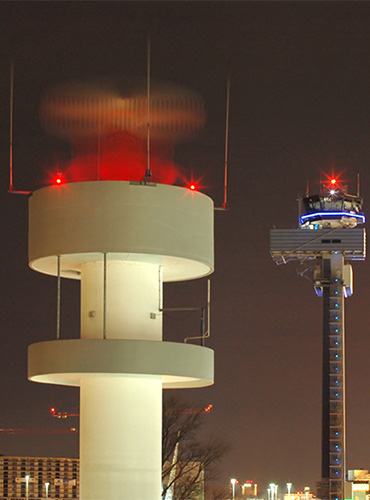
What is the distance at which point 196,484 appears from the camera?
5828cm

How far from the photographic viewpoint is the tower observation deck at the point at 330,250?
120188 millimetres

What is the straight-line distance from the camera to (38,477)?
117125 millimetres

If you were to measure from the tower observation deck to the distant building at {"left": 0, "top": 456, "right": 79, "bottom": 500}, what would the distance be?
87.8ft

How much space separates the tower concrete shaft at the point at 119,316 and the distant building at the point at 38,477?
311 ft

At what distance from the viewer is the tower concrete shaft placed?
1397 cm

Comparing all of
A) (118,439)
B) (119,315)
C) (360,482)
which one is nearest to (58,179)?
(119,315)

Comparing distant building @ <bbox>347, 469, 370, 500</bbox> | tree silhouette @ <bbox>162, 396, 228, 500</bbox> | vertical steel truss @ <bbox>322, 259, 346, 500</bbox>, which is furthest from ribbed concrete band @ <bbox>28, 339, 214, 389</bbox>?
distant building @ <bbox>347, 469, 370, 500</bbox>

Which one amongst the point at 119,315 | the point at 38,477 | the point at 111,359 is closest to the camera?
the point at 111,359

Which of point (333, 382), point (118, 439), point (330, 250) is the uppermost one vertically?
point (330, 250)

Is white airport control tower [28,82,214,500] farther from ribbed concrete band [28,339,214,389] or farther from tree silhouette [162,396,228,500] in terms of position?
tree silhouette [162,396,228,500]

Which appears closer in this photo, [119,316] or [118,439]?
[118,439]

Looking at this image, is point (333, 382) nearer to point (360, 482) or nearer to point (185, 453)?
point (360, 482)

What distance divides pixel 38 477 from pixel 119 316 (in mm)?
106086

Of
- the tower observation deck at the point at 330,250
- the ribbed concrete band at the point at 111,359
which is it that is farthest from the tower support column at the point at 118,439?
the tower observation deck at the point at 330,250
